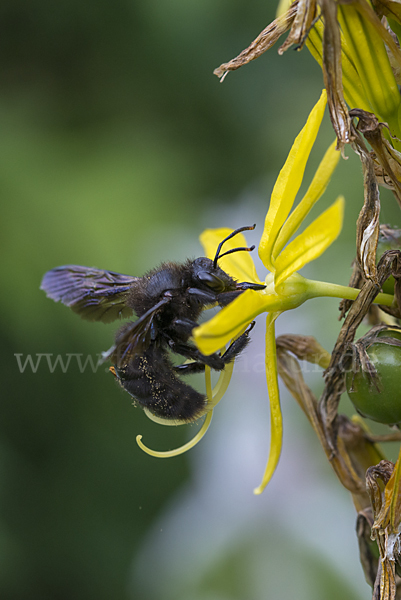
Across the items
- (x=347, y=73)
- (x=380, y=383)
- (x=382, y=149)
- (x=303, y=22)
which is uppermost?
(x=303, y=22)

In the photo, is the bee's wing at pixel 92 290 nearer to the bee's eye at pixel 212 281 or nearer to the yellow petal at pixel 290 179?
the bee's eye at pixel 212 281

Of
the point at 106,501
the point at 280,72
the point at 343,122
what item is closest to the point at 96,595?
the point at 106,501

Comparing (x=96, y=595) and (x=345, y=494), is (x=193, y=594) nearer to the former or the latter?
(x=96, y=595)

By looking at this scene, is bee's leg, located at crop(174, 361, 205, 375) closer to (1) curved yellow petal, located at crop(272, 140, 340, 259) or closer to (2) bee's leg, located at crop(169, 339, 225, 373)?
(2) bee's leg, located at crop(169, 339, 225, 373)

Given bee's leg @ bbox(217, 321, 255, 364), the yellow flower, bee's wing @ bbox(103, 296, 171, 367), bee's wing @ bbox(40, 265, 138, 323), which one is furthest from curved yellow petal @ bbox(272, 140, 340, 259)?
bee's wing @ bbox(40, 265, 138, 323)

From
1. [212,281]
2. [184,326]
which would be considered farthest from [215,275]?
[184,326]

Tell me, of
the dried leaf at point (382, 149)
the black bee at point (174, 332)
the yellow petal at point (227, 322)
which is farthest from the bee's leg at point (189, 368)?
the dried leaf at point (382, 149)

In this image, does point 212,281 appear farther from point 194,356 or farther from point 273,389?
point 273,389
